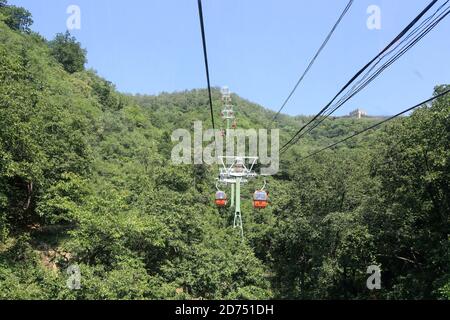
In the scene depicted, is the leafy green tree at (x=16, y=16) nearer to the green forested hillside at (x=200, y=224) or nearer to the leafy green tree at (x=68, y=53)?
the leafy green tree at (x=68, y=53)

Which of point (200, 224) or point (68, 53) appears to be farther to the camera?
point (68, 53)

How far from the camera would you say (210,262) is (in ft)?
66.1

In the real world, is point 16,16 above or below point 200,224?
above

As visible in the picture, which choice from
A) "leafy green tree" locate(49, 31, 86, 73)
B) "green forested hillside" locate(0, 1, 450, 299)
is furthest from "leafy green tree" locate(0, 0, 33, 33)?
"green forested hillside" locate(0, 1, 450, 299)

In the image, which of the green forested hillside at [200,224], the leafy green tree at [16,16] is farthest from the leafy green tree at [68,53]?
the green forested hillside at [200,224]

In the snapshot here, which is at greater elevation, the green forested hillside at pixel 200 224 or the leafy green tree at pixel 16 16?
the leafy green tree at pixel 16 16

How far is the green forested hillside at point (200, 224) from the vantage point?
16.3 m

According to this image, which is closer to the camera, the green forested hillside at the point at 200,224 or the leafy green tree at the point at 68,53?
the green forested hillside at the point at 200,224

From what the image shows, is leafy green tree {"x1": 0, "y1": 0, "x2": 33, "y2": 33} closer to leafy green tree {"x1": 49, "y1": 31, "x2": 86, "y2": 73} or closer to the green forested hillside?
leafy green tree {"x1": 49, "y1": 31, "x2": 86, "y2": 73}

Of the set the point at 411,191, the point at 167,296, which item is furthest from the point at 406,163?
the point at 167,296

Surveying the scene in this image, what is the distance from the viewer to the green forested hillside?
16.3 metres

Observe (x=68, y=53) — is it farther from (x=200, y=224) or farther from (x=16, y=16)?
(x=200, y=224)

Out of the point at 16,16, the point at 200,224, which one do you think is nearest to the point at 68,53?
the point at 16,16

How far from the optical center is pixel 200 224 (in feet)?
Result: 74.8
